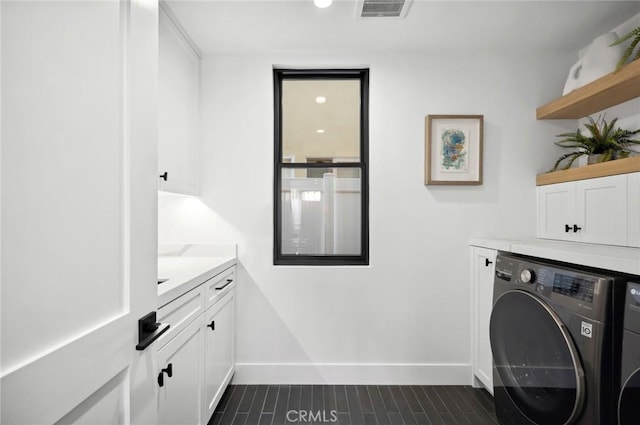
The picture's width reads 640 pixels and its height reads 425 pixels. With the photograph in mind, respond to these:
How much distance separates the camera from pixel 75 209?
0.60 meters

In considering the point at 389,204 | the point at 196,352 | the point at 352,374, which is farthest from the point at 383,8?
the point at 352,374

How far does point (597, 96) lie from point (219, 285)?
2.49m

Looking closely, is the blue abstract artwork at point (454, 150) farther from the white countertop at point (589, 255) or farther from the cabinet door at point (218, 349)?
the cabinet door at point (218, 349)

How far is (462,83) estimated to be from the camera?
7.64 ft

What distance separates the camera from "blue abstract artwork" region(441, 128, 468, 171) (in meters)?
2.31

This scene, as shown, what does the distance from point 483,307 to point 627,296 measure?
3.47 feet

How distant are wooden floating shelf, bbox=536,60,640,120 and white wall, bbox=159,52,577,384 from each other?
Result: 13 centimetres

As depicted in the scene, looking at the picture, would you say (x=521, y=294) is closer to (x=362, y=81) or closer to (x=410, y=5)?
(x=410, y=5)

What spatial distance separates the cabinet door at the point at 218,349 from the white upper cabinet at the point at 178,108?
765 millimetres

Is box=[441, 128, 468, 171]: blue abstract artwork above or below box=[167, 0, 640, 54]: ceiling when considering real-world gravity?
below

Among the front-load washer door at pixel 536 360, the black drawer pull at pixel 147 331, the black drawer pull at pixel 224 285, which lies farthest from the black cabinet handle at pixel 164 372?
the front-load washer door at pixel 536 360

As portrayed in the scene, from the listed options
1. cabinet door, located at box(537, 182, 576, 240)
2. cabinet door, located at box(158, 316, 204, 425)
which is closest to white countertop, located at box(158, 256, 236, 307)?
cabinet door, located at box(158, 316, 204, 425)

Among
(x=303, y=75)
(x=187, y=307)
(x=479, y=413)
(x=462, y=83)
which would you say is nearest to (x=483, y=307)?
(x=479, y=413)

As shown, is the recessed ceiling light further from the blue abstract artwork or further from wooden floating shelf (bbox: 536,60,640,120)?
wooden floating shelf (bbox: 536,60,640,120)
